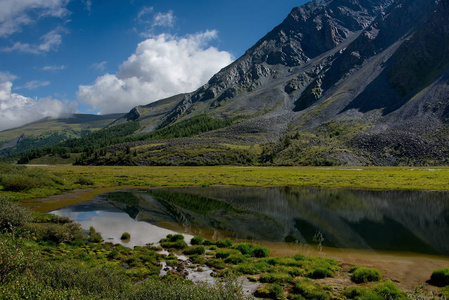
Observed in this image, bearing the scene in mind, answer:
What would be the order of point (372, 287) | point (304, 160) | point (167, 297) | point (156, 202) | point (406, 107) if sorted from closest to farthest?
point (167, 297), point (372, 287), point (156, 202), point (304, 160), point (406, 107)

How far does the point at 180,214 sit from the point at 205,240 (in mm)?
13324

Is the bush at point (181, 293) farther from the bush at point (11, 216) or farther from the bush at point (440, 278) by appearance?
Answer: the bush at point (11, 216)

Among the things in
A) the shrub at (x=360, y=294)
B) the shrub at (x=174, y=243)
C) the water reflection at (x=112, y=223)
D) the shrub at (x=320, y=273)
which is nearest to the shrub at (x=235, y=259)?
the shrub at (x=320, y=273)

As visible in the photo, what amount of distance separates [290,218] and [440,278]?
61.5 feet

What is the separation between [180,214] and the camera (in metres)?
36.6

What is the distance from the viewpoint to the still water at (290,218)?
25.1 m

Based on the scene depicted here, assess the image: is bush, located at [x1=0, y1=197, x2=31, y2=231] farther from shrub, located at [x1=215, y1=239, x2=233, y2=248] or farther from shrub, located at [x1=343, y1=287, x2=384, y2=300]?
shrub, located at [x1=343, y1=287, x2=384, y2=300]

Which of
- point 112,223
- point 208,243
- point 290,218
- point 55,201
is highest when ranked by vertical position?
point 55,201

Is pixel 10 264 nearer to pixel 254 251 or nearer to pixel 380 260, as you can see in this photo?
pixel 254 251

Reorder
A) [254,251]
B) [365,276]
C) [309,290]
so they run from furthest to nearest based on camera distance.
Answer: [254,251] → [365,276] → [309,290]

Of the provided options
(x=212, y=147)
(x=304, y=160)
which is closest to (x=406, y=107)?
(x=304, y=160)

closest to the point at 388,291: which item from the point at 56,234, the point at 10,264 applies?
the point at 10,264

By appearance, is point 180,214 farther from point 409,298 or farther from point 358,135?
point 358,135

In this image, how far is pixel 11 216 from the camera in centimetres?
2212
